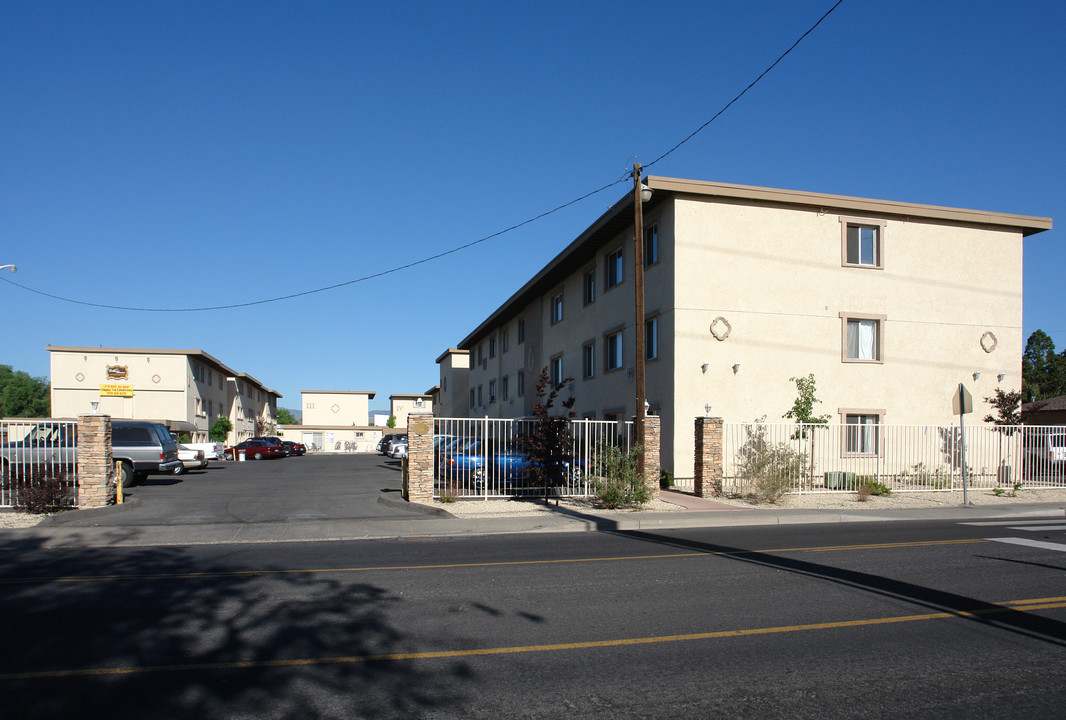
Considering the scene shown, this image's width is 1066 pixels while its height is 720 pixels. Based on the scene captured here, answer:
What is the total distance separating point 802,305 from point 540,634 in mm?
19483

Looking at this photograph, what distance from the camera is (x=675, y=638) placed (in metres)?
6.50

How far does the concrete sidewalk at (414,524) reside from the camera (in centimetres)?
1305

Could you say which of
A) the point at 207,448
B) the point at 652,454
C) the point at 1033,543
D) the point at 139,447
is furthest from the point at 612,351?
the point at 207,448

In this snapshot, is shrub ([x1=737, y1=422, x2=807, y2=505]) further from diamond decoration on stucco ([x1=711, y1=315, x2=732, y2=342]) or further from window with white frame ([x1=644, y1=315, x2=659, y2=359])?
window with white frame ([x1=644, y1=315, x2=659, y2=359])

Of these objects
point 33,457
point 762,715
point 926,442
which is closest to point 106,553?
point 33,457

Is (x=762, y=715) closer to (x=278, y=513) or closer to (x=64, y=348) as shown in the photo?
(x=278, y=513)

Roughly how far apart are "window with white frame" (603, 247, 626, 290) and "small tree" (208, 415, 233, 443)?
142ft

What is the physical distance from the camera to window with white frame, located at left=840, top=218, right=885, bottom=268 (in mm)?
24297

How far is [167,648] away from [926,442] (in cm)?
2254

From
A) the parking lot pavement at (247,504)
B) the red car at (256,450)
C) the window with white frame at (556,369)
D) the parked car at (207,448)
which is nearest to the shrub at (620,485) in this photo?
the parking lot pavement at (247,504)

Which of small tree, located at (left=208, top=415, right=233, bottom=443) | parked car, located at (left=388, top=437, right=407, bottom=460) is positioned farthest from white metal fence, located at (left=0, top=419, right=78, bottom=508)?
small tree, located at (left=208, top=415, right=233, bottom=443)

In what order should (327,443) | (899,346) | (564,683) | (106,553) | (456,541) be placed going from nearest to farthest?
1. (564,683)
2. (106,553)
3. (456,541)
4. (899,346)
5. (327,443)

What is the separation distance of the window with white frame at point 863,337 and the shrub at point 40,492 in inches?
856

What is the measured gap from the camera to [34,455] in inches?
643
